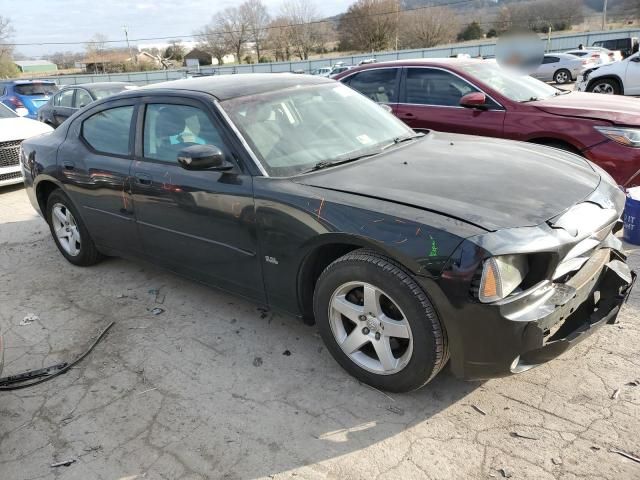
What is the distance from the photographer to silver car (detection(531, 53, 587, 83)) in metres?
22.6

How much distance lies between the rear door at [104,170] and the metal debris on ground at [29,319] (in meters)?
0.79

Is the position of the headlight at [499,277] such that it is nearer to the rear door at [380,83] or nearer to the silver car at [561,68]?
the rear door at [380,83]

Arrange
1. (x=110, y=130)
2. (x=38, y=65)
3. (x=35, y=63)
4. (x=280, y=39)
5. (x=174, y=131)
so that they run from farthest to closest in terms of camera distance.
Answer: (x=35, y=63) < (x=38, y=65) < (x=280, y=39) < (x=110, y=130) < (x=174, y=131)

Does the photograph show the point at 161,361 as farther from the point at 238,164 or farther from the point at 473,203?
the point at 473,203

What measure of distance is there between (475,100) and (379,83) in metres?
1.49

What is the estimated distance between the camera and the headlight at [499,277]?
2227mm

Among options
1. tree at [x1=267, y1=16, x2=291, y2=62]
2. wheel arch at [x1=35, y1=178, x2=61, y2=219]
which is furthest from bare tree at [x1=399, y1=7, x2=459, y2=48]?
wheel arch at [x1=35, y1=178, x2=61, y2=219]

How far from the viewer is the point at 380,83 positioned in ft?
21.8

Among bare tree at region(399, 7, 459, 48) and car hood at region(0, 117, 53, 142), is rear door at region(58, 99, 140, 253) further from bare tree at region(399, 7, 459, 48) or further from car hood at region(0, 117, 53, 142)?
bare tree at region(399, 7, 459, 48)

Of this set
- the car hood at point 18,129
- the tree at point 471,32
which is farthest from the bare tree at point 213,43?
the car hood at point 18,129

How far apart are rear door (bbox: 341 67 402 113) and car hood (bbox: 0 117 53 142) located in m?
5.47

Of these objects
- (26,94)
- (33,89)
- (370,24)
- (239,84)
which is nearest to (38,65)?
(370,24)

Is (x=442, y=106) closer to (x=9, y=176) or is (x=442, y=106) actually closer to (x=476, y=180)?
(x=476, y=180)

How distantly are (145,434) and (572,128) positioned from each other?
4809 millimetres
